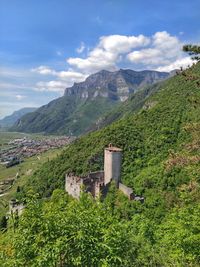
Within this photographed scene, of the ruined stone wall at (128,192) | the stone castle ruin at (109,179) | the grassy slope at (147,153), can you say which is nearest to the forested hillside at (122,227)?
the grassy slope at (147,153)

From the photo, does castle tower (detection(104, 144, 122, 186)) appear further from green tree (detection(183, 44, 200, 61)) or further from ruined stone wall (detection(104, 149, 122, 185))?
green tree (detection(183, 44, 200, 61))

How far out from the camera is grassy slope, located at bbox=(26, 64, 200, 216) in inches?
1959

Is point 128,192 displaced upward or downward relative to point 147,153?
downward

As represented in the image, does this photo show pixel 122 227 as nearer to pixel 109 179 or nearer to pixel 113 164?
pixel 113 164

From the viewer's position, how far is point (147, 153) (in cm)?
6644

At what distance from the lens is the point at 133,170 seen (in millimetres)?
60656

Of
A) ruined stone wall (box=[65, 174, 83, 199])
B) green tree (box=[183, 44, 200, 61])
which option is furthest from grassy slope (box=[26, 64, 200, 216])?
green tree (box=[183, 44, 200, 61])

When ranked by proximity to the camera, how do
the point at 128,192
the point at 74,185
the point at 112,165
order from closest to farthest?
the point at 128,192, the point at 112,165, the point at 74,185

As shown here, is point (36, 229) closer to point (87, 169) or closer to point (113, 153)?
point (113, 153)

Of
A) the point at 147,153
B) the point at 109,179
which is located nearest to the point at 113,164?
the point at 109,179

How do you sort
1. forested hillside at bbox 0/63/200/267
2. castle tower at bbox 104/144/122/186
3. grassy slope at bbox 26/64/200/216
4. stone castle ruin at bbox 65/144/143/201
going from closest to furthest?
forested hillside at bbox 0/63/200/267 → stone castle ruin at bbox 65/144/143/201 → castle tower at bbox 104/144/122/186 → grassy slope at bbox 26/64/200/216

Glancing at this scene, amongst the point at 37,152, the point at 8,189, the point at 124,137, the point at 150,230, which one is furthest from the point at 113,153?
the point at 37,152

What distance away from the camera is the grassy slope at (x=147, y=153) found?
49750 millimetres

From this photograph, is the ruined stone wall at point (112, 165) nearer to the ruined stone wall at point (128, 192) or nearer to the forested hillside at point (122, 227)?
the forested hillside at point (122, 227)
